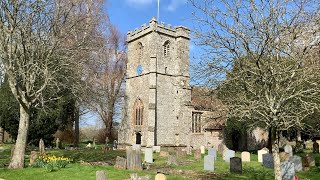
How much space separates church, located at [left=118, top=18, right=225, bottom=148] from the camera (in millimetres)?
30594

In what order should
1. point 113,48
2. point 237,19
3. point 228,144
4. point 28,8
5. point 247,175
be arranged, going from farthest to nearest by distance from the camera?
point 113,48 → point 228,144 → point 247,175 → point 28,8 → point 237,19

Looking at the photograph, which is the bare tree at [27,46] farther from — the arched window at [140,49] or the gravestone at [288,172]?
the arched window at [140,49]

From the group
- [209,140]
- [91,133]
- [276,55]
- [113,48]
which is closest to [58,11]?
[276,55]

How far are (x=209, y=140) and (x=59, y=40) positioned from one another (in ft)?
73.0

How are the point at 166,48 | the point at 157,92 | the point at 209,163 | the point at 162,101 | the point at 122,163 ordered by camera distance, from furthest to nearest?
the point at 166,48
the point at 162,101
the point at 157,92
the point at 209,163
the point at 122,163

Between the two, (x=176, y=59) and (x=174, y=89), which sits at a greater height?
(x=176, y=59)

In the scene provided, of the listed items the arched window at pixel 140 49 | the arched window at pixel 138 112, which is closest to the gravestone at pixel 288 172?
the arched window at pixel 138 112

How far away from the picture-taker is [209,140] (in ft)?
104

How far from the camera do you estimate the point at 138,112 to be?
3234 cm

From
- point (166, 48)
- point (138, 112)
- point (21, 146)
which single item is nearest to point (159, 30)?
point (166, 48)

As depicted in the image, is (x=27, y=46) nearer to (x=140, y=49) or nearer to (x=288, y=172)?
(x=288, y=172)

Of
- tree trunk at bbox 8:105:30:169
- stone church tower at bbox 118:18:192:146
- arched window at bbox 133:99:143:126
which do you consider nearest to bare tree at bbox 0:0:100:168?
tree trunk at bbox 8:105:30:169

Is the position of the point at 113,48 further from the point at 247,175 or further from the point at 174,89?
the point at 247,175

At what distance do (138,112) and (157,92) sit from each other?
319 cm
